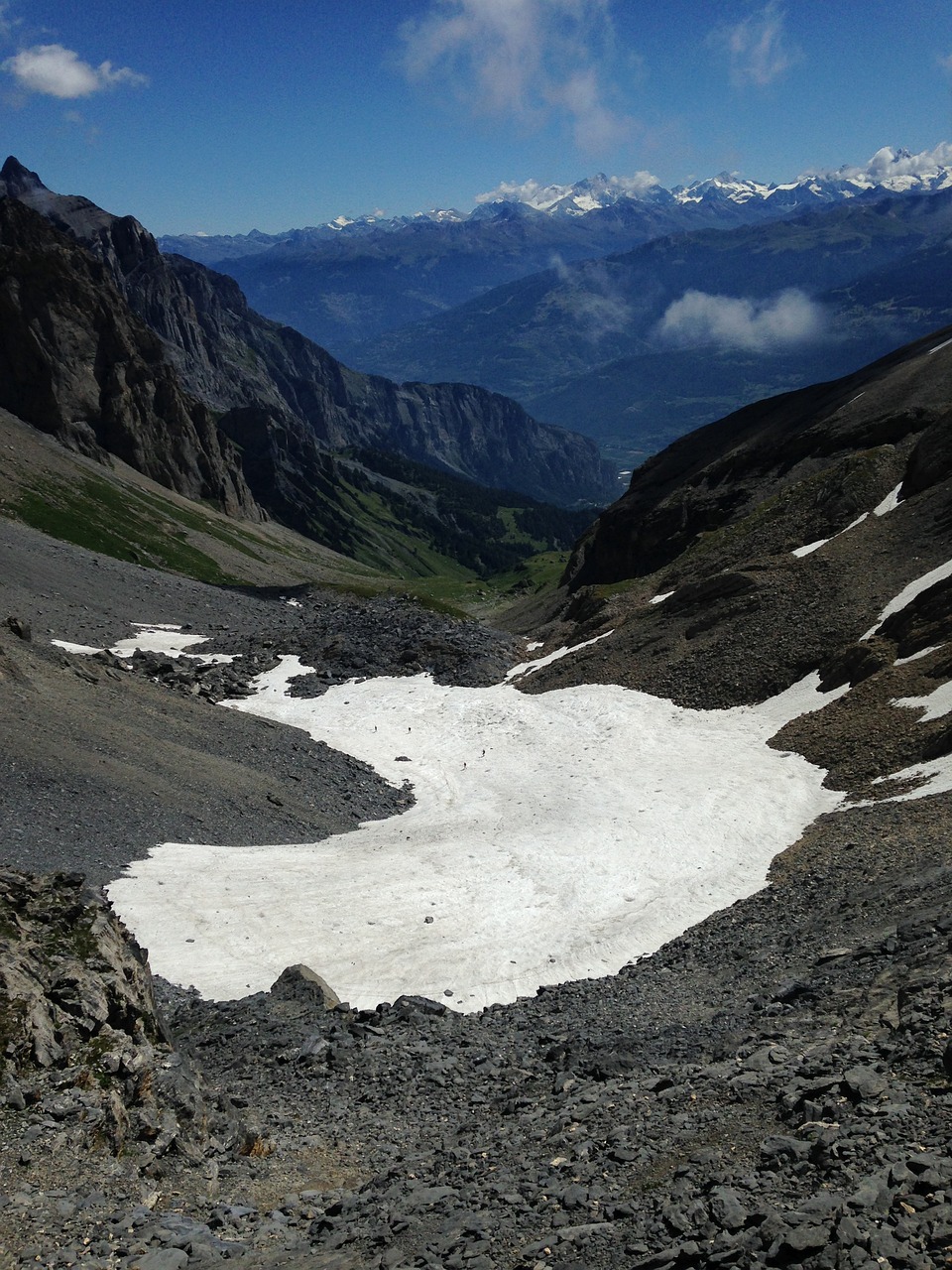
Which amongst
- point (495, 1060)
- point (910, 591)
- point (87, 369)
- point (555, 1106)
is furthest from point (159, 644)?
point (87, 369)

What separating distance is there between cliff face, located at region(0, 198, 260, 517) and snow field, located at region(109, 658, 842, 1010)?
12567cm

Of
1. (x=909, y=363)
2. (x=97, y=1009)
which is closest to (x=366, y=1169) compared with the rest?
(x=97, y=1009)

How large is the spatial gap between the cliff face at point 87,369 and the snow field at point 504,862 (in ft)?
412

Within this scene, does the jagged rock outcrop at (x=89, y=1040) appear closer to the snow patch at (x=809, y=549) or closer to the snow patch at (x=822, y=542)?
the snow patch at (x=822, y=542)

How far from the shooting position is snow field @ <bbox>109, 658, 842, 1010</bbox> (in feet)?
94.1

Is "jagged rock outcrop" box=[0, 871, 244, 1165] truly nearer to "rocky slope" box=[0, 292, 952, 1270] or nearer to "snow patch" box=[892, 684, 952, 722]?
"rocky slope" box=[0, 292, 952, 1270]

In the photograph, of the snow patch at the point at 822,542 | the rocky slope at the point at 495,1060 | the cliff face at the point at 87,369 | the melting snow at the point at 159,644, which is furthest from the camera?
the cliff face at the point at 87,369

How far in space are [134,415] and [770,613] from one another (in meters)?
146

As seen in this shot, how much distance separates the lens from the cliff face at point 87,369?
511 ft

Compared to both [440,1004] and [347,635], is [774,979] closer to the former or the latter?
[440,1004]

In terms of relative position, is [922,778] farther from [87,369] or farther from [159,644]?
[87,369]

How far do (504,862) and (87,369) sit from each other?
155 meters

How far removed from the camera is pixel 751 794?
4116 centimetres

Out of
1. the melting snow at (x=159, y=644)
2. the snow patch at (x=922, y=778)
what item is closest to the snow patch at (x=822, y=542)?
the snow patch at (x=922, y=778)
